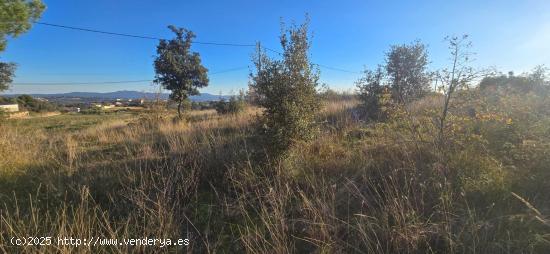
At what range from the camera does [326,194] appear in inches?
159

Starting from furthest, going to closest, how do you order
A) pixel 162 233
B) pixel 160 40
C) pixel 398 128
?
1. pixel 160 40
2. pixel 398 128
3. pixel 162 233

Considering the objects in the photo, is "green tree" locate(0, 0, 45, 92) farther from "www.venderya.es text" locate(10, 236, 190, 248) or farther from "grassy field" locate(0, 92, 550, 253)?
"www.venderya.es text" locate(10, 236, 190, 248)

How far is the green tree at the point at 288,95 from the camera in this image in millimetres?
5113

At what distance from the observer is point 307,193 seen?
13.8ft

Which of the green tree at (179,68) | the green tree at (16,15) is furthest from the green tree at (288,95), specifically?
the green tree at (179,68)

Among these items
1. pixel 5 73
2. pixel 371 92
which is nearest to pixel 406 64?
pixel 371 92

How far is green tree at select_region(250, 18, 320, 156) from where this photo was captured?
5.11 metres

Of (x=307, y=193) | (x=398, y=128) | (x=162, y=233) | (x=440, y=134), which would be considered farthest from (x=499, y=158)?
(x=162, y=233)

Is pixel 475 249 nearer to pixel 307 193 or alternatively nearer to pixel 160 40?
pixel 307 193

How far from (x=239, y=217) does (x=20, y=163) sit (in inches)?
207

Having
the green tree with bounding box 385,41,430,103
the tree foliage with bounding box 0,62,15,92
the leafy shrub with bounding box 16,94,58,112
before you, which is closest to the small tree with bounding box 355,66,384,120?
the green tree with bounding box 385,41,430,103

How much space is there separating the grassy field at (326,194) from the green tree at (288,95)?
1.32 ft

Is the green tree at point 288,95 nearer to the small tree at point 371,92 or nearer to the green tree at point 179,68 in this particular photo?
the small tree at point 371,92

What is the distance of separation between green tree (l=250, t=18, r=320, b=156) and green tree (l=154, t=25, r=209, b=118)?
1356cm
